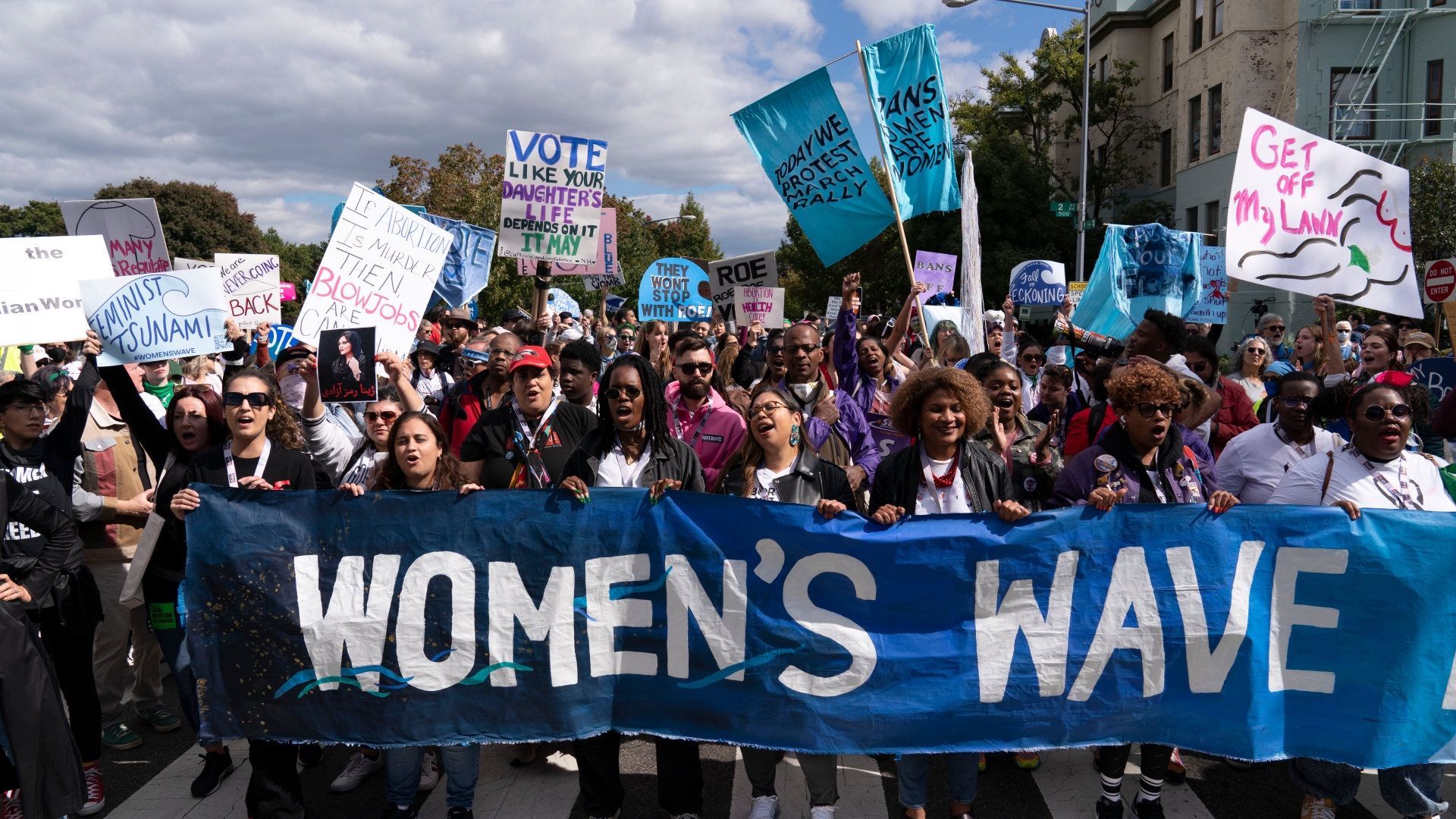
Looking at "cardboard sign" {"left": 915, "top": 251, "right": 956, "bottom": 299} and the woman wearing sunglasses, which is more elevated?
"cardboard sign" {"left": 915, "top": 251, "right": 956, "bottom": 299}

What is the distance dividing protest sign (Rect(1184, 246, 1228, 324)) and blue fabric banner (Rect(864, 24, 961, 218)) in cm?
693

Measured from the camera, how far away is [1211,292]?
1188cm

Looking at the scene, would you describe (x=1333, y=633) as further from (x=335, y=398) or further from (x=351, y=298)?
(x=351, y=298)

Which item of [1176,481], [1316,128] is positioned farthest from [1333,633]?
[1316,128]

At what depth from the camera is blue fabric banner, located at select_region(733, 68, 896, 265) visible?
251 inches

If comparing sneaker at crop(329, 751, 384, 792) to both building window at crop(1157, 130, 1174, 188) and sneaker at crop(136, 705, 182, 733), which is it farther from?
building window at crop(1157, 130, 1174, 188)

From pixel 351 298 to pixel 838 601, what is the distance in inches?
139

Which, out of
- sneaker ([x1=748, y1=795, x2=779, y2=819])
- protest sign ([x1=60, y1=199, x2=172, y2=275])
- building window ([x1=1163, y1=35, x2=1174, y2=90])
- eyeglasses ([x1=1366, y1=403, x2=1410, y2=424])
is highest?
building window ([x1=1163, y1=35, x2=1174, y2=90])

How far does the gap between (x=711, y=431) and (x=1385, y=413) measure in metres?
2.85

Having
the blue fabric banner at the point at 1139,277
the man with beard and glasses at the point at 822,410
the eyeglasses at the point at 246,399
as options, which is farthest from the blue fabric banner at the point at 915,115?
the eyeglasses at the point at 246,399

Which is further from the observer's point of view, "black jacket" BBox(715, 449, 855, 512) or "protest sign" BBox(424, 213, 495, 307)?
"protest sign" BBox(424, 213, 495, 307)

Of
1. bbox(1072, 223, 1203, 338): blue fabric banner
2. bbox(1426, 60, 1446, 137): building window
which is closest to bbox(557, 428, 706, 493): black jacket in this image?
bbox(1072, 223, 1203, 338): blue fabric banner

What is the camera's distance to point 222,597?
3.66m

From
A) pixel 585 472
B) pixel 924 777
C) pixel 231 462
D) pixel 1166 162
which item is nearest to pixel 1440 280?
pixel 924 777
